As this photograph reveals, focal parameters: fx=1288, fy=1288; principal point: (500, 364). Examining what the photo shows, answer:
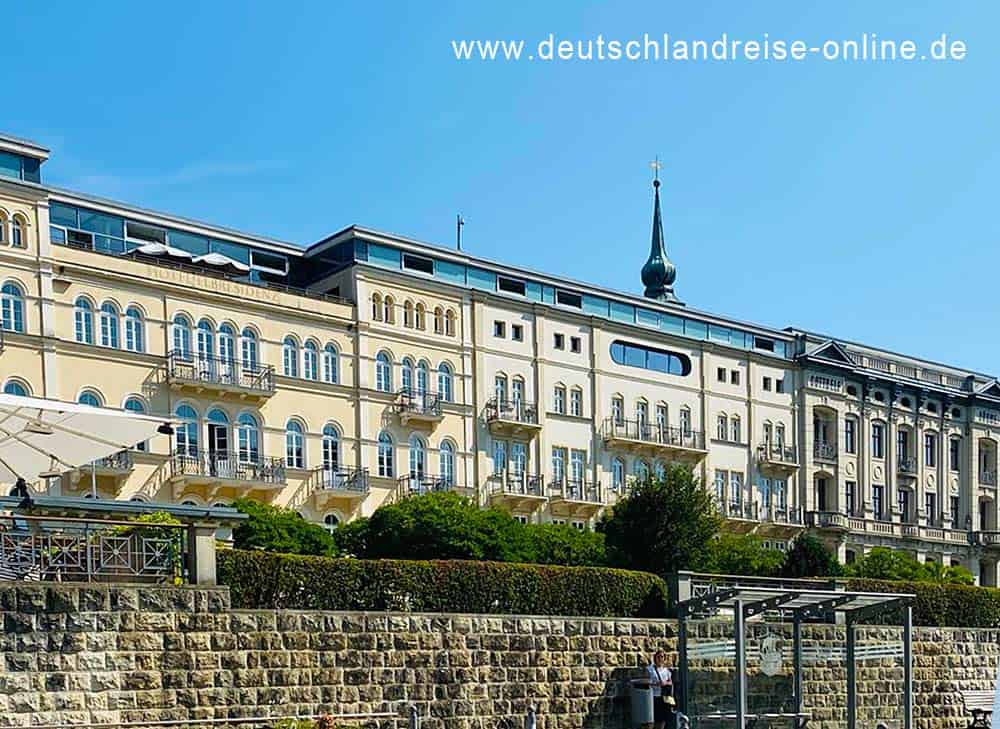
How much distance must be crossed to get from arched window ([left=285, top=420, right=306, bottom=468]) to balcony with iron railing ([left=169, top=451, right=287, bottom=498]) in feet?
2.17

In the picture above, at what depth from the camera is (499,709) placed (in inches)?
854

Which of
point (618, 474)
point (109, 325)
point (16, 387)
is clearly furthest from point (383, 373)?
point (16, 387)

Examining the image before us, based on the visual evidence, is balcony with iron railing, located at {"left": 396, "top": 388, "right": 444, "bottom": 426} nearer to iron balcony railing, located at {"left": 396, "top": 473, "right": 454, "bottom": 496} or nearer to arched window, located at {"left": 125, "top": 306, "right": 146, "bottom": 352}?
iron balcony railing, located at {"left": 396, "top": 473, "right": 454, "bottom": 496}

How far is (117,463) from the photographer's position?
39.1 m

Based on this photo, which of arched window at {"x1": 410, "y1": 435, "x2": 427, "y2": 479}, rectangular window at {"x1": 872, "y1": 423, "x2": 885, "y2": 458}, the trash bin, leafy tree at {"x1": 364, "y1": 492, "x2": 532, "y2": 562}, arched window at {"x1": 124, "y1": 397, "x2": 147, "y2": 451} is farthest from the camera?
rectangular window at {"x1": 872, "y1": 423, "x2": 885, "y2": 458}

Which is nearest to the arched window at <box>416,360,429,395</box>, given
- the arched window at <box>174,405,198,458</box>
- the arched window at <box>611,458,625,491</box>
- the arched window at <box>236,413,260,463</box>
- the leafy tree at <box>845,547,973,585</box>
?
the arched window at <box>236,413,260,463</box>

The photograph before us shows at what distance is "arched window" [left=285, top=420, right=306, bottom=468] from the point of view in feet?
145

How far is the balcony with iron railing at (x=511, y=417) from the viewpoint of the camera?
50.3 meters

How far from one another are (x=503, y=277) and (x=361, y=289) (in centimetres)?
718

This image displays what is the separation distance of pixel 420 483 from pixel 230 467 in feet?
26.7

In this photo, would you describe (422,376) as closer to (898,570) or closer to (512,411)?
(512,411)

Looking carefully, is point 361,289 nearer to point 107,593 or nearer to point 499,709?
point 499,709

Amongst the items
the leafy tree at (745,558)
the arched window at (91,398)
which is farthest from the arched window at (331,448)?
the leafy tree at (745,558)

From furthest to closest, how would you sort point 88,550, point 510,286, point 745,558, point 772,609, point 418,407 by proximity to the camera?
1. point 510,286
2. point 418,407
3. point 745,558
4. point 772,609
5. point 88,550
